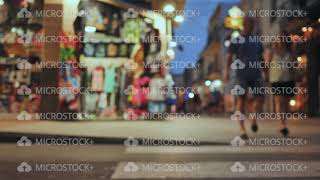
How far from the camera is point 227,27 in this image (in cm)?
611

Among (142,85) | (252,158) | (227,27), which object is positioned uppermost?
(227,27)

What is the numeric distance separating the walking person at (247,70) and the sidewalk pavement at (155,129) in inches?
4.5

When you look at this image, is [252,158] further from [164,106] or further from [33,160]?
[33,160]

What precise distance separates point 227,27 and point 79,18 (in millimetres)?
986

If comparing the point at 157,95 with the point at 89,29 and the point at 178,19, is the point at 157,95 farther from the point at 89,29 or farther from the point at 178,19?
the point at 89,29

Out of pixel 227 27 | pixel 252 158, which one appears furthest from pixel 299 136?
pixel 227 27

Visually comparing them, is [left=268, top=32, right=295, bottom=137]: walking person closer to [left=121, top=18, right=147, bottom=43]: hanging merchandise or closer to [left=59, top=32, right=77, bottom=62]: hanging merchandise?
[left=121, top=18, right=147, bottom=43]: hanging merchandise

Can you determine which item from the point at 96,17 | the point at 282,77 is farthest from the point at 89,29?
the point at 282,77

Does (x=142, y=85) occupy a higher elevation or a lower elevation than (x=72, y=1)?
lower

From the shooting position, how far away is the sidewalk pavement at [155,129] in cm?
596

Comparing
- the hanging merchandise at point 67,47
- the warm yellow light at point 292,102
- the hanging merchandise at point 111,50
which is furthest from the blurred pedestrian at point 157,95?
the warm yellow light at point 292,102

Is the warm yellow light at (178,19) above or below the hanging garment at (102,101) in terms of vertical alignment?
above

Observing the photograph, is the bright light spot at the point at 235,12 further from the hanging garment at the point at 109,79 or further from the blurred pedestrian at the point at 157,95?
the hanging garment at the point at 109,79

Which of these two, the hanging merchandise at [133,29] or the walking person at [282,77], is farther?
the hanging merchandise at [133,29]
